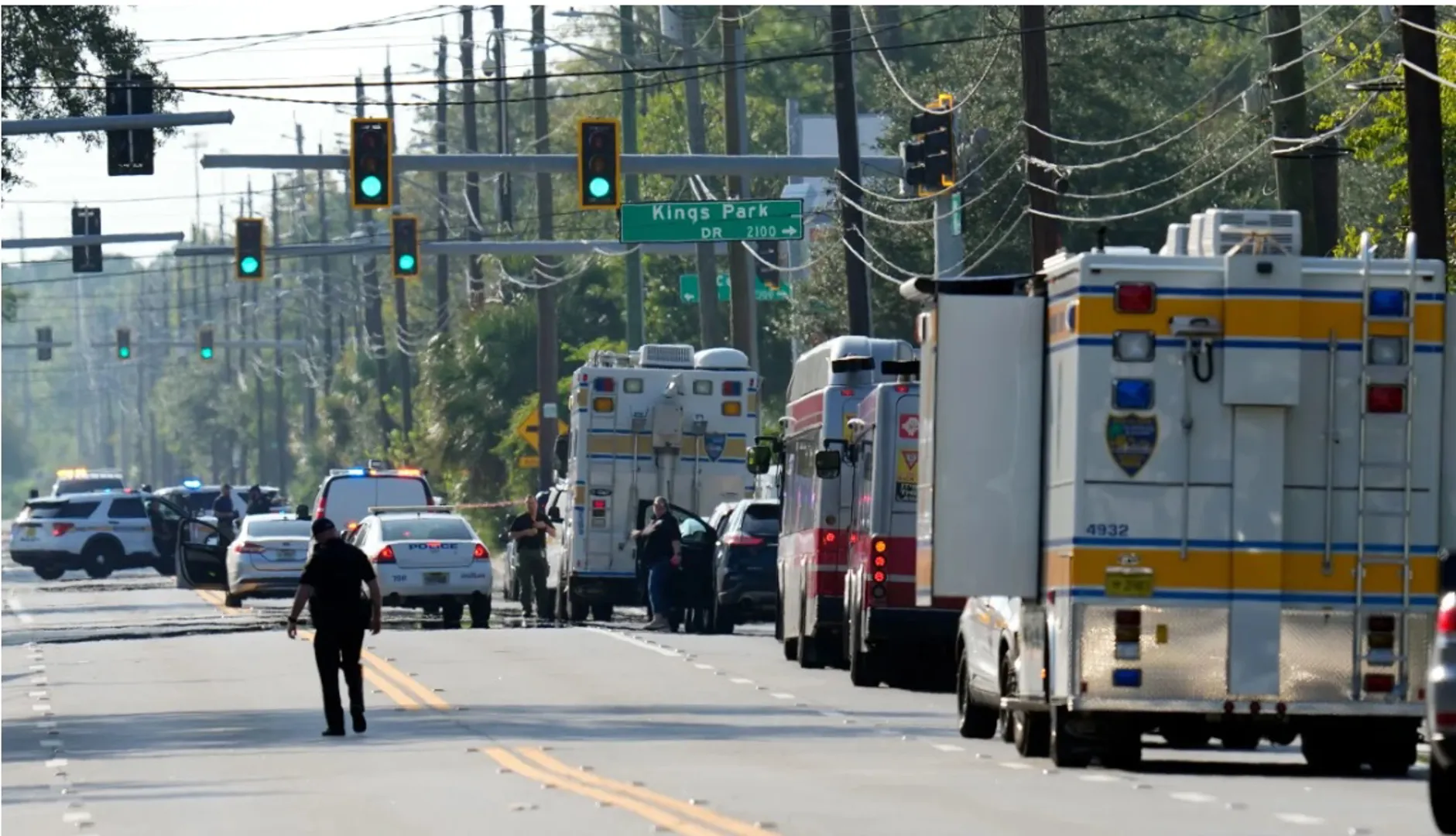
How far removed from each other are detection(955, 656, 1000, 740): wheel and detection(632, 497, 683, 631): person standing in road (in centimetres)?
1581

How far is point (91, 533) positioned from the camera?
Answer: 63.8m

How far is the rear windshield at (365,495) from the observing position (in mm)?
46219

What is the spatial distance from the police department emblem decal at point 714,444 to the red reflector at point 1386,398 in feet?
71.6

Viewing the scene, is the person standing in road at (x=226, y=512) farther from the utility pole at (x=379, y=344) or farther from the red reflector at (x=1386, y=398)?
the red reflector at (x=1386, y=398)

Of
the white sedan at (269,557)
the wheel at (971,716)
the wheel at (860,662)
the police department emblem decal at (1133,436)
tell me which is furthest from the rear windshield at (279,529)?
the police department emblem decal at (1133,436)

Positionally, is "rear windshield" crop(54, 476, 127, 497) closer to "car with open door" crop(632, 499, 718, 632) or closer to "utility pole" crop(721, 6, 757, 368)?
"utility pole" crop(721, 6, 757, 368)

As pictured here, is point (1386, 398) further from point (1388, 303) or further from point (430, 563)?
point (430, 563)

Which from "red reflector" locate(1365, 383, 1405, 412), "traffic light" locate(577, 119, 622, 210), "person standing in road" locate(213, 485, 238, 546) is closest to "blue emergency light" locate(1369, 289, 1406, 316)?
"red reflector" locate(1365, 383, 1405, 412)

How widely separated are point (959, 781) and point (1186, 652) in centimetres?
149

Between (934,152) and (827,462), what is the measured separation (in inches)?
340

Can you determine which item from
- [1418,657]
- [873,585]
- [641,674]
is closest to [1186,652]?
[1418,657]

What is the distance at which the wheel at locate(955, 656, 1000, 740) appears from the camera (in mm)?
21359

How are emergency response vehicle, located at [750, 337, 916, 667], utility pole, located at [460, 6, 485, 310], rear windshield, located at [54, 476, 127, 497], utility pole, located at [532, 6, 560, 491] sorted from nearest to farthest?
emergency response vehicle, located at [750, 337, 916, 667] → utility pole, located at [532, 6, 560, 491] → utility pole, located at [460, 6, 485, 310] → rear windshield, located at [54, 476, 127, 497]

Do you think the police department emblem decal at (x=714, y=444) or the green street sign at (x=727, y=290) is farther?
the green street sign at (x=727, y=290)
